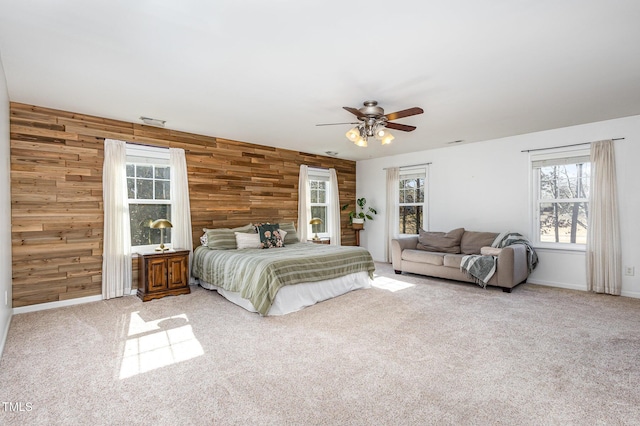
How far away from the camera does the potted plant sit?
7.57m

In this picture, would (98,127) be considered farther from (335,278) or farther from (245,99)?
(335,278)

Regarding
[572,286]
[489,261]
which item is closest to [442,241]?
[489,261]

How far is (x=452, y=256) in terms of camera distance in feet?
17.3

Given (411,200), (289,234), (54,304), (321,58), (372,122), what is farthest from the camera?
(411,200)

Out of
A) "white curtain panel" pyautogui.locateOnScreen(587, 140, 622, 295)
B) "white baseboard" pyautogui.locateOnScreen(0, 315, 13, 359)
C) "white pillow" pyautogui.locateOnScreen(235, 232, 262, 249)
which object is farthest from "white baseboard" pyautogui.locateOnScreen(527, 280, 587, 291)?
"white baseboard" pyautogui.locateOnScreen(0, 315, 13, 359)

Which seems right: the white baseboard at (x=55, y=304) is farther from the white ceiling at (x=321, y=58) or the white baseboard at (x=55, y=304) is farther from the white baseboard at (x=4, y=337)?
the white ceiling at (x=321, y=58)

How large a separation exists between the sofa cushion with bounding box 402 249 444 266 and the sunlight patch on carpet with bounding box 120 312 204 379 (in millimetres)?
3813

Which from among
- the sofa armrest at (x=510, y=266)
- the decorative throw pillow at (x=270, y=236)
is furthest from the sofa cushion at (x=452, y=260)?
the decorative throw pillow at (x=270, y=236)

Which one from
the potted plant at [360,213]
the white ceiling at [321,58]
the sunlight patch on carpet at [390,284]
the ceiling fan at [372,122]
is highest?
the white ceiling at [321,58]

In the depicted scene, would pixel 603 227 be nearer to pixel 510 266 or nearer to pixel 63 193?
pixel 510 266

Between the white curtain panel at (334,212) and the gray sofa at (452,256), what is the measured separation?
1.62 m

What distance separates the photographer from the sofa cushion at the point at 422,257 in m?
5.39

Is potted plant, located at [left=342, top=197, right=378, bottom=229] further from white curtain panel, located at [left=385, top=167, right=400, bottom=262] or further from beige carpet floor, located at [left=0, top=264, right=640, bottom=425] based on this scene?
beige carpet floor, located at [left=0, top=264, right=640, bottom=425]

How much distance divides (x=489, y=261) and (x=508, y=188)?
1608 mm
